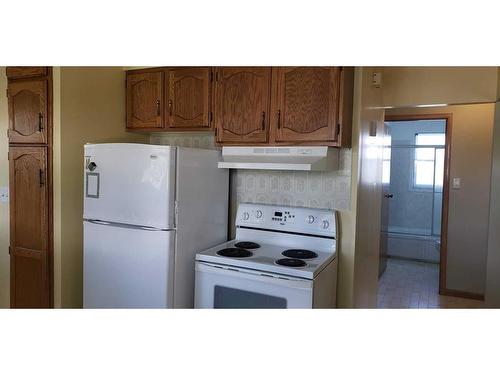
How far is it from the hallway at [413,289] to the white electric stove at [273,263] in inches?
65.9

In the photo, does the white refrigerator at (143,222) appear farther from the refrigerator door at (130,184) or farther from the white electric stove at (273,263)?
the white electric stove at (273,263)

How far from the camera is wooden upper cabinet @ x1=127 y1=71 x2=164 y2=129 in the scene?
8.93 ft

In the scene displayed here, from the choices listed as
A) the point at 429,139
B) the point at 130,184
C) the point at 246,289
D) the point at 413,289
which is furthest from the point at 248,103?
the point at 429,139

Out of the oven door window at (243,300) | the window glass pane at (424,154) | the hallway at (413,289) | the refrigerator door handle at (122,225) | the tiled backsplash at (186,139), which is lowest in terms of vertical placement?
the hallway at (413,289)

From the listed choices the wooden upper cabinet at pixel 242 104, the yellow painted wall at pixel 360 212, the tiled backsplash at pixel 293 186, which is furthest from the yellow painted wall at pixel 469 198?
the wooden upper cabinet at pixel 242 104

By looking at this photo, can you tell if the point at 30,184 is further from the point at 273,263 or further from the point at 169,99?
the point at 273,263

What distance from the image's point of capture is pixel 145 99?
9.14ft

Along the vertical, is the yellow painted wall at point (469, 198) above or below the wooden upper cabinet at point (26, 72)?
below

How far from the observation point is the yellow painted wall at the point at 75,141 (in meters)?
2.43

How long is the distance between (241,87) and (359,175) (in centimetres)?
94

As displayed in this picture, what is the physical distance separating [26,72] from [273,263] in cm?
200

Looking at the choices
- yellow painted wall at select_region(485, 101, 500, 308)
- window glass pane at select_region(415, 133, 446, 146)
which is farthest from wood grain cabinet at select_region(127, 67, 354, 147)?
window glass pane at select_region(415, 133, 446, 146)

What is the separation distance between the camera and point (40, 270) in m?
2.51

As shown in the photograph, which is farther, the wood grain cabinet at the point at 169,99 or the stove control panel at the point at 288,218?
the wood grain cabinet at the point at 169,99
